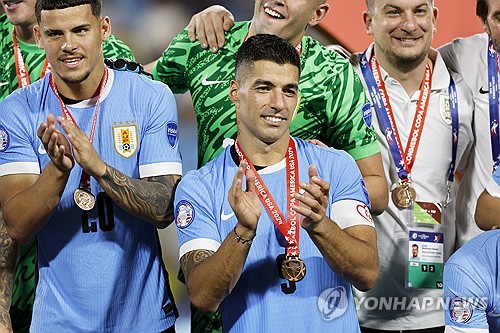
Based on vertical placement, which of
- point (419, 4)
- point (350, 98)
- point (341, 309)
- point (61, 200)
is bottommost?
point (341, 309)

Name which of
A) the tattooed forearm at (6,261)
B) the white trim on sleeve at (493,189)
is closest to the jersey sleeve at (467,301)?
the white trim on sleeve at (493,189)

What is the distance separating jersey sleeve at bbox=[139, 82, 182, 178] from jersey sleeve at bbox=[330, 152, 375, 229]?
65 cm

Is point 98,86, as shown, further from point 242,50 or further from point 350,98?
point 350,98

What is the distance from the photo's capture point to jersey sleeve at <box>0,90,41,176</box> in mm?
3883

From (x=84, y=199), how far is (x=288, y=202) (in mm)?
753

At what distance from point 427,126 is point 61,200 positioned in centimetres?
170

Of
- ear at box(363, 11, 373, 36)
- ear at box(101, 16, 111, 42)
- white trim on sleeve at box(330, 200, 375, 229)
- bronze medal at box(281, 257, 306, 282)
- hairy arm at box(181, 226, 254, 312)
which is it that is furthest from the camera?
ear at box(363, 11, 373, 36)

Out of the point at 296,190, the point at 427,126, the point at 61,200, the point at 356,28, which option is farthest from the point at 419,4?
the point at 61,200

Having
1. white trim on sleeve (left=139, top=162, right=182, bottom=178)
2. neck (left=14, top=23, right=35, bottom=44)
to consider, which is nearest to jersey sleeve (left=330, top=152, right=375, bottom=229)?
white trim on sleeve (left=139, top=162, right=182, bottom=178)

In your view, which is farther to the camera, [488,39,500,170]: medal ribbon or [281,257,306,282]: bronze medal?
[488,39,500,170]: medal ribbon

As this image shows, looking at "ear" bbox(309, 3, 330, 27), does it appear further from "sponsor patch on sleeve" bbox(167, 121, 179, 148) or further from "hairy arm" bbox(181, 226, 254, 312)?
"hairy arm" bbox(181, 226, 254, 312)

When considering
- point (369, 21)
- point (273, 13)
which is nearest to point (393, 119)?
point (369, 21)

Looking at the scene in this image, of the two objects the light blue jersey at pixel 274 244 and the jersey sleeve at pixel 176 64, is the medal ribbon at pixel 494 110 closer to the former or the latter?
the light blue jersey at pixel 274 244

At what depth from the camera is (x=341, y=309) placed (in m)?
3.55
